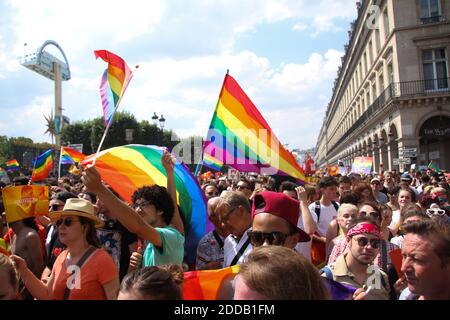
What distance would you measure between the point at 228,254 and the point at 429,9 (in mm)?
28899

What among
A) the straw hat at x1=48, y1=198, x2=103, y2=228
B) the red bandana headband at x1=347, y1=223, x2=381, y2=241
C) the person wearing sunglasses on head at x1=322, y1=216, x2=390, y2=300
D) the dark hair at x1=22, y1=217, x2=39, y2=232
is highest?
the straw hat at x1=48, y1=198, x2=103, y2=228

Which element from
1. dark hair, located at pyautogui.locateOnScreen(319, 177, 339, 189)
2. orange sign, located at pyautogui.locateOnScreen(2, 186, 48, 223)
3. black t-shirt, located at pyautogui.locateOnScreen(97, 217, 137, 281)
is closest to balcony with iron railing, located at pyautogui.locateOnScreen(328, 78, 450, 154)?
dark hair, located at pyautogui.locateOnScreen(319, 177, 339, 189)

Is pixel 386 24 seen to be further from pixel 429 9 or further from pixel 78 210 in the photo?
pixel 78 210

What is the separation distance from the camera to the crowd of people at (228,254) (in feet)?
5.39

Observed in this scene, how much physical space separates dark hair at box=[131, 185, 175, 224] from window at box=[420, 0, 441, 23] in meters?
28.4

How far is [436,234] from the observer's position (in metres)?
2.23

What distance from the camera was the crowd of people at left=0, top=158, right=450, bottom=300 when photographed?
164 centimetres

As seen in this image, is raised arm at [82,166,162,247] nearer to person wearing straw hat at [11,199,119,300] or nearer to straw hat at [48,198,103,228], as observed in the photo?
person wearing straw hat at [11,199,119,300]

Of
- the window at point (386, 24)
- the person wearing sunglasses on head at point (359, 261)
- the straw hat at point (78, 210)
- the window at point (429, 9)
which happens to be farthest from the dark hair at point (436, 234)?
the window at point (386, 24)

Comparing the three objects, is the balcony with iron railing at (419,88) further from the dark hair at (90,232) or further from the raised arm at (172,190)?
the dark hair at (90,232)

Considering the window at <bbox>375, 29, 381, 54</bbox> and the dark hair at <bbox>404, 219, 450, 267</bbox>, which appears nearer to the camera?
the dark hair at <bbox>404, 219, 450, 267</bbox>

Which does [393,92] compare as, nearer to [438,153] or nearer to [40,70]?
[438,153]

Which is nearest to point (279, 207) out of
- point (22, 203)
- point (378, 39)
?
point (22, 203)
